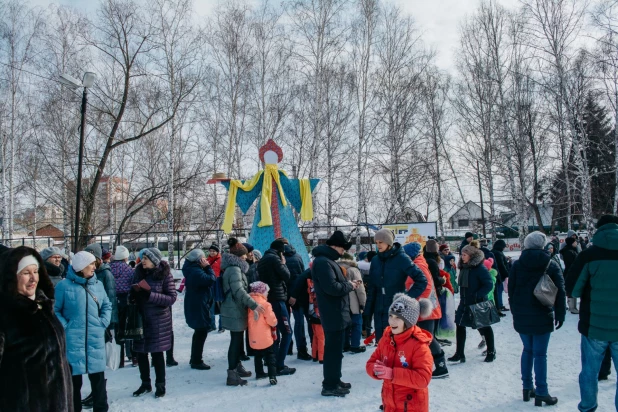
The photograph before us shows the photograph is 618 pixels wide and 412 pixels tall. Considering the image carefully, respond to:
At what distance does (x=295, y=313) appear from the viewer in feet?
22.2

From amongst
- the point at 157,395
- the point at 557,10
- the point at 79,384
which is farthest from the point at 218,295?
the point at 557,10

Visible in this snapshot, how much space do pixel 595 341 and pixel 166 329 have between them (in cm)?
423

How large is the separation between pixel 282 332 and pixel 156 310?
1.69 meters

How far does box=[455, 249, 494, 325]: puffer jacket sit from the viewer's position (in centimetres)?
588

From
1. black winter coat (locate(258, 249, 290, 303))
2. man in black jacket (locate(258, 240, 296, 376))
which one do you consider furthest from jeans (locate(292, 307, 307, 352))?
black winter coat (locate(258, 249, 290, 303))

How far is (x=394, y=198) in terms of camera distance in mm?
20344

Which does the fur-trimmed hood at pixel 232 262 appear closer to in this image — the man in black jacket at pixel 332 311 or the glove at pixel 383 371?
the man in black jacket at pixel 332 311

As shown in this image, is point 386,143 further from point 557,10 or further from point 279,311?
point 279,311

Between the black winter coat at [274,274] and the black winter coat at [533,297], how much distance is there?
2.71 m

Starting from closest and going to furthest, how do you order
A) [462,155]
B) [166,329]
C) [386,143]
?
[166,329] < [386,143] < [462,155]

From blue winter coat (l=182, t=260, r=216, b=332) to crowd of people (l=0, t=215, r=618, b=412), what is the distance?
18 millimetres

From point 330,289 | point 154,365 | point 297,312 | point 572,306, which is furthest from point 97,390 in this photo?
point 572,306

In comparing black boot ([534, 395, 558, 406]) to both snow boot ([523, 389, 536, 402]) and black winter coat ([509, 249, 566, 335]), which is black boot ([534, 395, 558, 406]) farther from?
black winter coat ([509, 249, 566, 335])

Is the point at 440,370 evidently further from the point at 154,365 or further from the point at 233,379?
the point at 154,365
